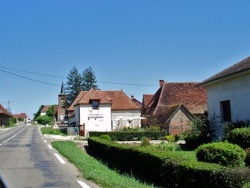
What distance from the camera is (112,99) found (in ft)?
198

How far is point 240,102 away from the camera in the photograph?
821 inches

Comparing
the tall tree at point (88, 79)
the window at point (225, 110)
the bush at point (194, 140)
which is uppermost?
the tall tree at point (88, 79)

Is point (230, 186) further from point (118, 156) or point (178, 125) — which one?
point (178, 125)

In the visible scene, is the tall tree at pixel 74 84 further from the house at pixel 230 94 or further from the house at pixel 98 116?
the house at pixel 230 94

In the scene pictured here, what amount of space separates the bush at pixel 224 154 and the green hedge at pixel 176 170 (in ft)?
5.25

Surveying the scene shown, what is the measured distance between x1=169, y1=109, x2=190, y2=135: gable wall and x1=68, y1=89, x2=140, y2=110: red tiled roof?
46.7 ft

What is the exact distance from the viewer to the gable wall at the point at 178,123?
41.4 m

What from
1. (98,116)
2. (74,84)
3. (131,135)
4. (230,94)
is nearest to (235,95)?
(230,94)

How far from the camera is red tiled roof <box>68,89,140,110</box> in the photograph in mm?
53438

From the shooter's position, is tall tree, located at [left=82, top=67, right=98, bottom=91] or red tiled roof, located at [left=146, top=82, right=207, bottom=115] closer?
red tiled roof, located at [left=146, top=82, right=207, bottom=115]

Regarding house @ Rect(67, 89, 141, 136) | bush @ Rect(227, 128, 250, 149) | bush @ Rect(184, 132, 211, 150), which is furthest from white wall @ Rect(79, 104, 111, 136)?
bush @ Rect(227, 128, 250, 149)

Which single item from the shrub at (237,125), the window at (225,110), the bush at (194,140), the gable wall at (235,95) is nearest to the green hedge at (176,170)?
the shrub at (237,125)

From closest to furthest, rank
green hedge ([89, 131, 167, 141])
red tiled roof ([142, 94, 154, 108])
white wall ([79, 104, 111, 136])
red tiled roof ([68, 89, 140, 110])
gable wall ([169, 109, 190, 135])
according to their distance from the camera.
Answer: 1. green hedge ([89, 131, 167, 141])
2. gable wall ([169, 109, 190, 135])
3. white wall ([79, 104, 111, 136])
4. red tiled roof ([68, 89, 140, 110])
5. red tiled roof ([142, 94, 154, 108])

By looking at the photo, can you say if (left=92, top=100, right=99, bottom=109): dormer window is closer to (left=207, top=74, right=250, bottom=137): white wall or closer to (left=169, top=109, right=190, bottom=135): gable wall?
(left=169, top=109, right=190, bottom=135): gable wall
